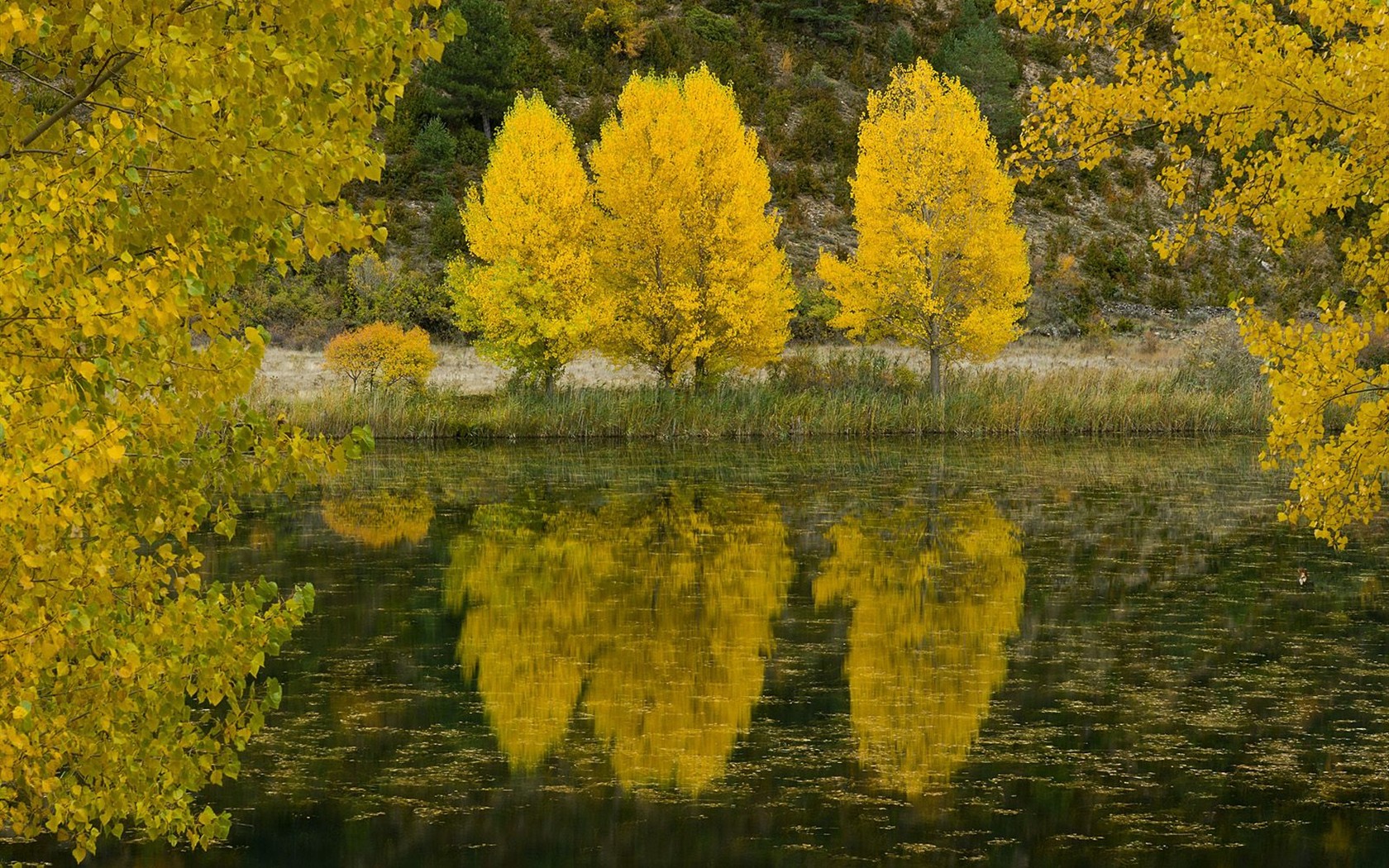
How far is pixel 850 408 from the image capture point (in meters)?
36.4

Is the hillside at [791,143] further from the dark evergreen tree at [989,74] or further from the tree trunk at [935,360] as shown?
the tree trunk at [935,360]

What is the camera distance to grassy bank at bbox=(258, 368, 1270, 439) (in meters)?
34.7

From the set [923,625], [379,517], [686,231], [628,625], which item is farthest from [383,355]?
[923,625]

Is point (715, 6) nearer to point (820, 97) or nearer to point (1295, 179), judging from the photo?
point (820, 97)

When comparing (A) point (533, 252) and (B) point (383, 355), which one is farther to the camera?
(A) point (533, 252)

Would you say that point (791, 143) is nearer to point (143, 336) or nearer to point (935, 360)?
point (935, 360)

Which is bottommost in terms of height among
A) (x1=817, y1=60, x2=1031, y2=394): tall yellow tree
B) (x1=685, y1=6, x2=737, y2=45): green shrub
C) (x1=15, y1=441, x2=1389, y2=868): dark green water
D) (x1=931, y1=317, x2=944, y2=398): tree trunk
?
(x1=15, y1=441, x2=1389, y2=868): dark green water

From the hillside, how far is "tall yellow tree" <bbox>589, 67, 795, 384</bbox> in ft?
29.2

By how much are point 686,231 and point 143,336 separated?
101 ft

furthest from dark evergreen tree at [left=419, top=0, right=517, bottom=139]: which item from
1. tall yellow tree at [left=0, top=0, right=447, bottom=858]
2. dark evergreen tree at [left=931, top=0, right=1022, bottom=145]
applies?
tall yellow tree at [left=0, top=0, right=447, bottom=858]

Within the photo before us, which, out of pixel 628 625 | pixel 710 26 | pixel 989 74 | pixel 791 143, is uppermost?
pixel 710 26

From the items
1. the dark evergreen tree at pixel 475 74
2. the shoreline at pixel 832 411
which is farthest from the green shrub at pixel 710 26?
the shoreline at pixel 832 411

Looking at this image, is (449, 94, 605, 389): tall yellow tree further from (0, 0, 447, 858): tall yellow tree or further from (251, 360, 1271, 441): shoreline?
(0, 0, 447, 858): tall yellow tree

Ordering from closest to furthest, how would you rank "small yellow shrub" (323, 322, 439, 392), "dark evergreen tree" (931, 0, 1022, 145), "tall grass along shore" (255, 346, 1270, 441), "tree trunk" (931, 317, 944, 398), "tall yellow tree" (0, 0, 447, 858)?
1. "tall yellow tree" (0, 0, 447, 858)
2. "small yellow shrub" (323, 322, 439, 392)
3. "tall grass along shore" (255, 346, 1270, 441)
4. "tree trunk" (931, 317, 944, 398)
5. "dark evergreen tree" (931, 0, 1022, 145)
